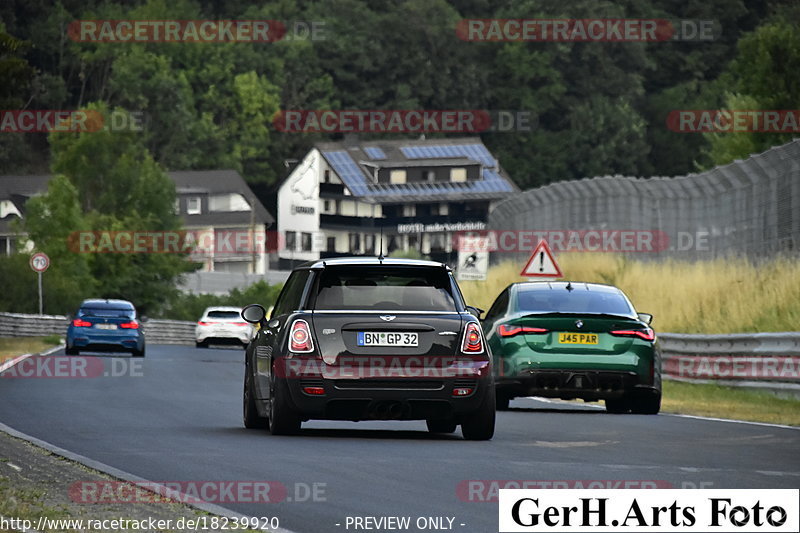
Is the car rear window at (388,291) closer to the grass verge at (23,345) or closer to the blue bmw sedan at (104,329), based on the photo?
the grass verge at (23,345)

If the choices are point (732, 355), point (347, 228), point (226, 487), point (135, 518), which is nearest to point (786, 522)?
point (135, 518)

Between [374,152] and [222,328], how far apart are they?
9206 centimetres

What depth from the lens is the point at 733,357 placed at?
85.9 feet

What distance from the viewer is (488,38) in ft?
494

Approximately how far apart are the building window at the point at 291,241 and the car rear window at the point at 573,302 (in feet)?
402

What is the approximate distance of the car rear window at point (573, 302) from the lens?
21.0 meters

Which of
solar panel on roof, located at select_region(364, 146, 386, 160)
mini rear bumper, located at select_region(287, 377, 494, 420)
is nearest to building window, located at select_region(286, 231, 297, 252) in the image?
solar panel on roof, located at select_region(364, 146, 386, 160)

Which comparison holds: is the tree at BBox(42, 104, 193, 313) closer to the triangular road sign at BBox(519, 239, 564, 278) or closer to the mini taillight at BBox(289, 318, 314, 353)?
the triangular road sign at BBox(519, 239, 564, 278)

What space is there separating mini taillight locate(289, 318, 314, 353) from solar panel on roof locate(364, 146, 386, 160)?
130 meters

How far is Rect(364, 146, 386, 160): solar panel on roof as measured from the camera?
14550 cm

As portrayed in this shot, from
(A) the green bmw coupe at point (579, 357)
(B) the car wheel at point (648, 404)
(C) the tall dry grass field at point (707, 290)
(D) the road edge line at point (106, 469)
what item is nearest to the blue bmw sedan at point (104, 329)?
→ (C) the tall dry grass field at point (707, 290)

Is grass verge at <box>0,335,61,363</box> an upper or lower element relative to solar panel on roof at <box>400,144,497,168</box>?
lower

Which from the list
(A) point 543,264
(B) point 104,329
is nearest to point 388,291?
(A) point 543,264

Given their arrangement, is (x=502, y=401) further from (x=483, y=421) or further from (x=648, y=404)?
(x=483, y=421)
